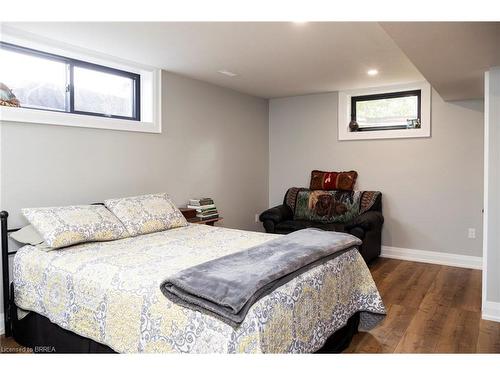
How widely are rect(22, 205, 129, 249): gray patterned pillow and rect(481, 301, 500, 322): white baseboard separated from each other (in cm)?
296

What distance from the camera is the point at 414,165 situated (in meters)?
4.80

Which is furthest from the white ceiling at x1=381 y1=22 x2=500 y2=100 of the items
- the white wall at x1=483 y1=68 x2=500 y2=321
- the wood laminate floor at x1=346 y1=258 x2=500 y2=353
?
the wood laminate floor at x1=346 y1=258 x2=500 y2=353

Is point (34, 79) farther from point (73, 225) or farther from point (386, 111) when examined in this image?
point (386, 111)

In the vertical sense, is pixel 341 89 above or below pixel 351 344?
above

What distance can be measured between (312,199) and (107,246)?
3.16 m

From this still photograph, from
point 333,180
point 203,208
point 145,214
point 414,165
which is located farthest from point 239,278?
point 414,165

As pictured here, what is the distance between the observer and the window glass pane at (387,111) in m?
4.87

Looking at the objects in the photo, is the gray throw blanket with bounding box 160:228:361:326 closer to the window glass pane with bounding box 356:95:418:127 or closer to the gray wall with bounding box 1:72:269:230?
the gray wall with bounding box 1:72:269:230

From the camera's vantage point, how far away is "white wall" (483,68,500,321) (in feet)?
9.45

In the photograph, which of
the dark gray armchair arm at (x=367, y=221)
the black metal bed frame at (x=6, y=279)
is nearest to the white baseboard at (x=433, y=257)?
the dark gray armchair arm at (x=367, y=221)

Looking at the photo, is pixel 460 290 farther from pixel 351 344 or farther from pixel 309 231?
pixel 309 231

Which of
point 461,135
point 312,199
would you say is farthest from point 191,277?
point 461,135

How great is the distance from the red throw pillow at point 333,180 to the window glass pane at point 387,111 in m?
0.76

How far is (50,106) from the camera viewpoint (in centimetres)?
315
